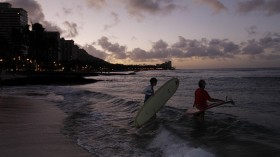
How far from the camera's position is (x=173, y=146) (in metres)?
9.30

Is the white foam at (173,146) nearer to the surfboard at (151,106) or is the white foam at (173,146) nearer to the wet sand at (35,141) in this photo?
the surfboard at (151,106)

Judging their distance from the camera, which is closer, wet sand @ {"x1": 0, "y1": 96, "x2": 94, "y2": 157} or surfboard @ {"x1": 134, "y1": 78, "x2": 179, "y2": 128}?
wet sand @ {"x1": 0, "y1": 96, "x2": 94, "y2": 157}

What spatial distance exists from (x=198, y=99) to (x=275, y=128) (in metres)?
3.57

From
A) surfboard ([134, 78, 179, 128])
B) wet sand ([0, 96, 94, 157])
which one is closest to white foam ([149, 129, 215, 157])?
surfboard ([134, 78, 179, 128])

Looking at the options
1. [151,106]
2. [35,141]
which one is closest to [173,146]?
[151,106]

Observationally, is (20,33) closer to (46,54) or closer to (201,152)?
(46,54)

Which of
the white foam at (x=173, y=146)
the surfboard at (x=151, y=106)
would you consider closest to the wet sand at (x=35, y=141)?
the white foam at (x=173, y=146)

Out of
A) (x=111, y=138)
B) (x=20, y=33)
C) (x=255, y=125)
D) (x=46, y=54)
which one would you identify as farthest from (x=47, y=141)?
(x=46, y=54)

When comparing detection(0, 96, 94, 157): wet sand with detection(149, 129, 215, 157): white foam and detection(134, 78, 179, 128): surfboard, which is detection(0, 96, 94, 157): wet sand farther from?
detection(134, 78, 179, 128): surfboard

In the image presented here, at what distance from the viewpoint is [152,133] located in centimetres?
1134

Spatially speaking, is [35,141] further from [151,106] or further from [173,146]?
[151,106]

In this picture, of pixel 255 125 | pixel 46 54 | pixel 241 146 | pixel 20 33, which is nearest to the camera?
pixel 241 146

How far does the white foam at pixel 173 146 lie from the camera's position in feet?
26.7

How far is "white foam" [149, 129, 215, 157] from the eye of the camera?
26.7 ft
